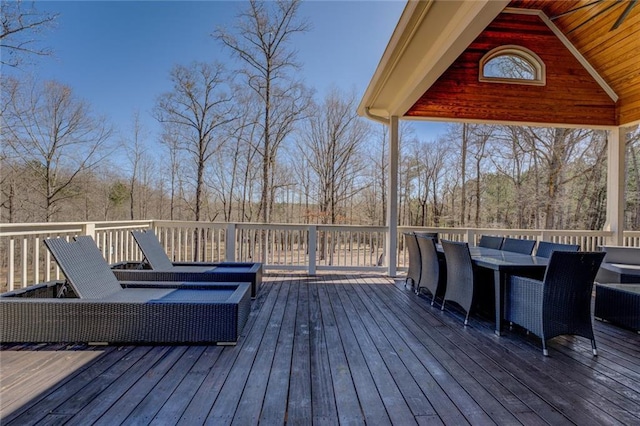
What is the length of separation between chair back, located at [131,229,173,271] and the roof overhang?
4048 millimetres

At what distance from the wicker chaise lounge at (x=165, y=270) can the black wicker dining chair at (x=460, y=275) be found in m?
2.46

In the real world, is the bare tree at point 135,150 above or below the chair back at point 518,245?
above

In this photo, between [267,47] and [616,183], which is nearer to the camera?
[616,183]

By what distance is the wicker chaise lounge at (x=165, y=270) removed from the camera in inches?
142

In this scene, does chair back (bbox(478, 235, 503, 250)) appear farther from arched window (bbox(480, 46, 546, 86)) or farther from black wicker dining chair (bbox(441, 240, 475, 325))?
arched window (bbox(480, 46, 546, 86))

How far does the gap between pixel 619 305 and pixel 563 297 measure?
Answer: 1.38 metres

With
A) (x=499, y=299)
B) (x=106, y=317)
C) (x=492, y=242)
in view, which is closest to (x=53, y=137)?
(x=106, y=317)

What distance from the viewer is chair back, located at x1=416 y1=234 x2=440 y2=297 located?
12.8 feet

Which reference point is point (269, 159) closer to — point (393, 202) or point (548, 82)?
point (393, 202)

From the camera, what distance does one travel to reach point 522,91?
602 centimetres

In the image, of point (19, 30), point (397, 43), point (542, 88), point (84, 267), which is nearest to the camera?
point (84, 267)

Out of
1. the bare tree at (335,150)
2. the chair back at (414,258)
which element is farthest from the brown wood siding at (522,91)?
the bare tree at (335,150)

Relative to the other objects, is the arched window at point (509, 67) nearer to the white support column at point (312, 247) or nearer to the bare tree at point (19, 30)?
the white support column at point (312, 247)

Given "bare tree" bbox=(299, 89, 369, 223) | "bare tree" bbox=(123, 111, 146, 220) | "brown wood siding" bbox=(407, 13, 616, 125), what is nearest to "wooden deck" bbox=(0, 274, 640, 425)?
"brown wood siding" bbox=(407, 13, 616, 125)
